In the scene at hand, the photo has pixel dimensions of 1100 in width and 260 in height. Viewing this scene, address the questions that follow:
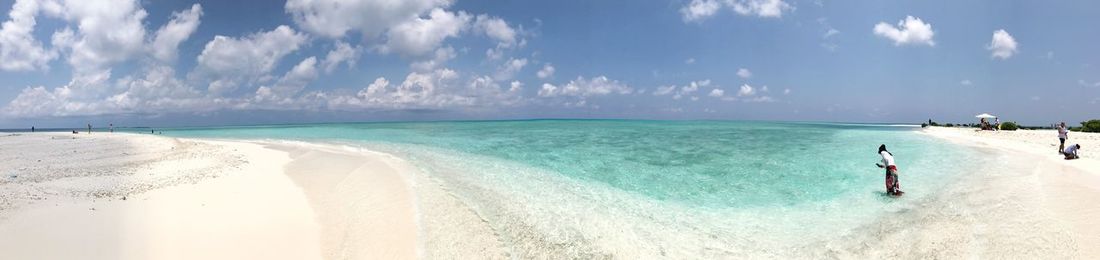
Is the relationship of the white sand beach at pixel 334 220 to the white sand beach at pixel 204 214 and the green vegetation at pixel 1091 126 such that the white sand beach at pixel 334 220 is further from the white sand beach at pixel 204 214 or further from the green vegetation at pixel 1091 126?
the green vegetation at pixel 1091 126

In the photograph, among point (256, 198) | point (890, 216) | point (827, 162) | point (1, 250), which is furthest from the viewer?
point (827, 162)

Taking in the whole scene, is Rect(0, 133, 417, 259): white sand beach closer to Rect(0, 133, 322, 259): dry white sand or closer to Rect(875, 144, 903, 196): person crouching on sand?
Rect(0, 133, 322, 259): dry white sand

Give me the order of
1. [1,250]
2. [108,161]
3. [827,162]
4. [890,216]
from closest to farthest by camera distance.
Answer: [1,250]
[890,216]
[108,161]
[827,162]

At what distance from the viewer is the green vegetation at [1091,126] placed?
38.4m

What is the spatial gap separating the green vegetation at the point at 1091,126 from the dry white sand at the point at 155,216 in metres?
59.0

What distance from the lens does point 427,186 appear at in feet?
40.8

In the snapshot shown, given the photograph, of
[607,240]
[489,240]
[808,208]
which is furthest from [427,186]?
[808,208]

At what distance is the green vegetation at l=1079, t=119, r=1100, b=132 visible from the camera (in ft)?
126

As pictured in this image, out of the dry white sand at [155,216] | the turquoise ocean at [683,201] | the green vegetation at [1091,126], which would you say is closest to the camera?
the dry white sand at [155,216]

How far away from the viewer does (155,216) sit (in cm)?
879

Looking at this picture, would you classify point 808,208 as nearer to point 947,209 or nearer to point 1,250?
point 947,209

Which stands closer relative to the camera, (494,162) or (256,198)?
(256,198)

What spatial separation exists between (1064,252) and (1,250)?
16.3m

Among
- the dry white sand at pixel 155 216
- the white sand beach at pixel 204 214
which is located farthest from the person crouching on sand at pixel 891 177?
the dry white sand at pixel 155 216
